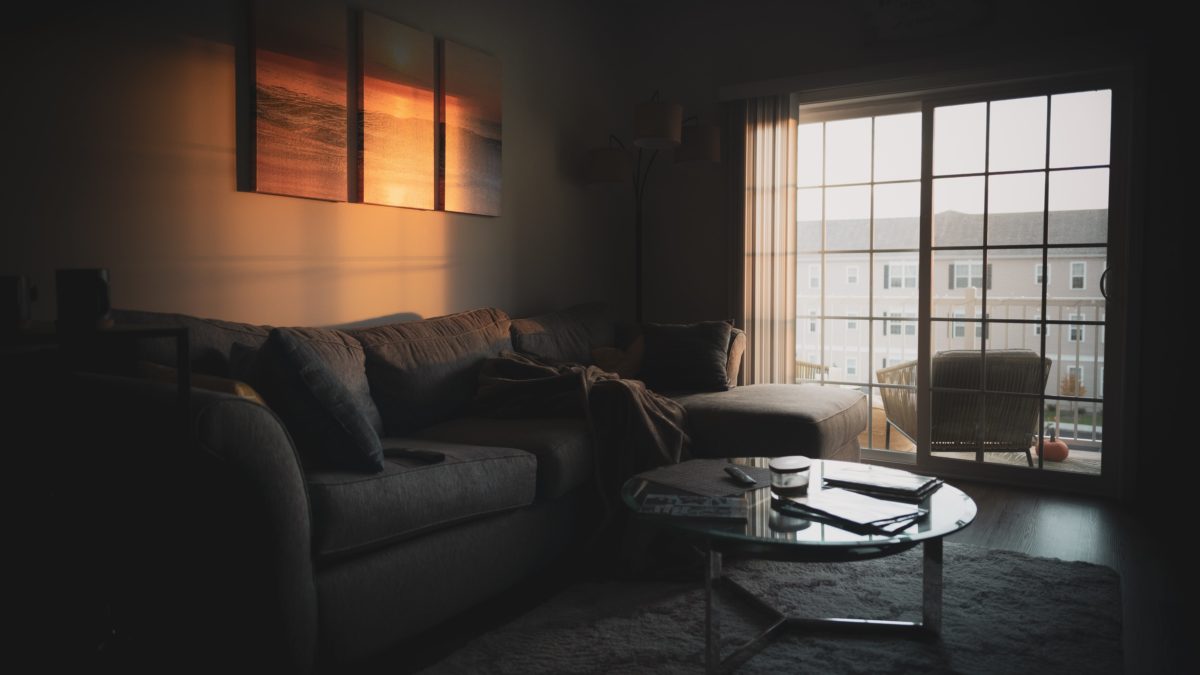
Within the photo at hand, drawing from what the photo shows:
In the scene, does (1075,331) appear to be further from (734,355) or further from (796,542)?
(796,542)

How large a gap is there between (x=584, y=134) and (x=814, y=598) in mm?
3103

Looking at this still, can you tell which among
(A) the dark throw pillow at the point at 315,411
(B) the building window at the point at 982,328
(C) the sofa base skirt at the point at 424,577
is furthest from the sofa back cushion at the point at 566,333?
(B) the building window at the point at 982,328

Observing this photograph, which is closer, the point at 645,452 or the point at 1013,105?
the point at 645,452

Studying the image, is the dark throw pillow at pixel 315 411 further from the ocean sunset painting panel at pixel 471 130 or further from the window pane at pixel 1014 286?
the window pane at pixel 1014 286

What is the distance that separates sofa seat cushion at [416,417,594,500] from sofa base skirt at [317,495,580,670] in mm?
101

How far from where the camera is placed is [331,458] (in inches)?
84.4

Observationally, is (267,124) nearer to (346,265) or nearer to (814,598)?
(346,265)

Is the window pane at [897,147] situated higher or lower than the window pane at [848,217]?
higher

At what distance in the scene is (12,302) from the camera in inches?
70.4

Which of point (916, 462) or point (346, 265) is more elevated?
point (346, 265)

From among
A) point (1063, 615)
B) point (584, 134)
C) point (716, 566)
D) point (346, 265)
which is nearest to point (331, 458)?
point (716, 566)

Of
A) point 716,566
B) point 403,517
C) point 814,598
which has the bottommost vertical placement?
point 814,598

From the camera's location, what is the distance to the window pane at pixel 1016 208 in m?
→ 3.92

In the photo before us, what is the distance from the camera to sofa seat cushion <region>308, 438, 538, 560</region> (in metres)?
1.93
